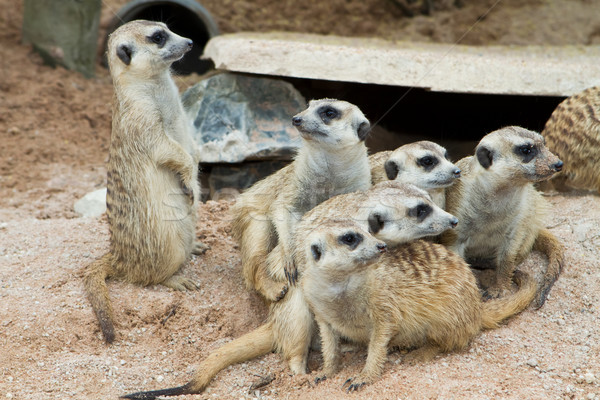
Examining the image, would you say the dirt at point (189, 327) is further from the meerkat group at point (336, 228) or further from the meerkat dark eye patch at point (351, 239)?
the meerkat dark eye patch at point (351, 239)

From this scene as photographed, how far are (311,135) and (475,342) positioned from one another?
1073 mm

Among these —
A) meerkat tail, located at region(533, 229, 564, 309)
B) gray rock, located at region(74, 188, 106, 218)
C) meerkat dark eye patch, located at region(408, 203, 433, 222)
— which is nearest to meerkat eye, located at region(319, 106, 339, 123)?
meerkat dark eye patch, located at region(408, 203, 433, 222)

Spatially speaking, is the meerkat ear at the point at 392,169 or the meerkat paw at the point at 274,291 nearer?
the meerkat paw at the point at 274,291

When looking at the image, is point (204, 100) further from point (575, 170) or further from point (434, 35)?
point (434, 35)

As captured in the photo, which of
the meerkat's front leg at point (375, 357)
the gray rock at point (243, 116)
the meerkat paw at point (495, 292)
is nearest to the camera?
the meerkat's front leg at point (375, 357)

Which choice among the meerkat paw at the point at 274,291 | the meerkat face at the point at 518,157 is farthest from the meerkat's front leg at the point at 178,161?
the meerkat face at the point at 518,157

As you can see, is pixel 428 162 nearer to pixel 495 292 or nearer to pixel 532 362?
pixel 495 292

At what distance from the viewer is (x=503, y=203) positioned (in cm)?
303

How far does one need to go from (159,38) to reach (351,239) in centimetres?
140

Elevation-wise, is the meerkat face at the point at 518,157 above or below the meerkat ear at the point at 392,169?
above

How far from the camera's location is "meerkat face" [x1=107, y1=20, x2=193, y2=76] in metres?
3.06

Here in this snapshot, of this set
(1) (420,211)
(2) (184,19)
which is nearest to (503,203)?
(1) (420,211)

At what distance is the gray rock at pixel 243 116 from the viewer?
454 centimetres

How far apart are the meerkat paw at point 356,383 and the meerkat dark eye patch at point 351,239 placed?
1.61 ft
